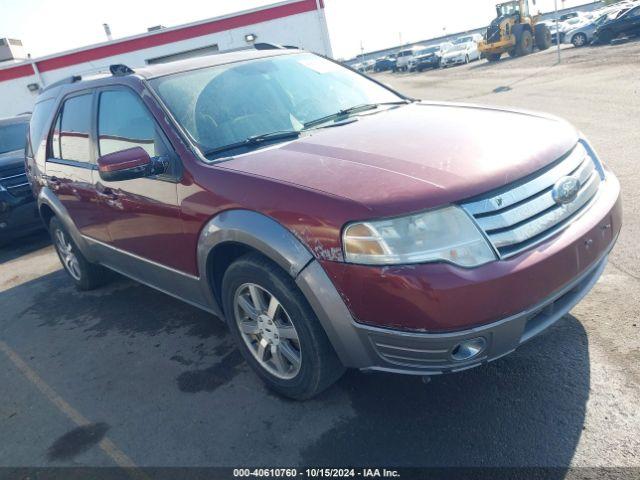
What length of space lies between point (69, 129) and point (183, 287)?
1.93 m

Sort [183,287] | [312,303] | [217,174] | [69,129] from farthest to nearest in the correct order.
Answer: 1. [69,129]
2. [183,287]
3. [217,174]
4. [312,303]

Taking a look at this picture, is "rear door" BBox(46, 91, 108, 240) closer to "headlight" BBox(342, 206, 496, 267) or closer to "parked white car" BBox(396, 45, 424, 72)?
"headlight" BBox(342, 206, 496, 267)

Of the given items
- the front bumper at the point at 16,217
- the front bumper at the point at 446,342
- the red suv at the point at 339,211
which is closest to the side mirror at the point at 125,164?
the red suv at the point at 339,211

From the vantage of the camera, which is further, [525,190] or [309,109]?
[309,109]

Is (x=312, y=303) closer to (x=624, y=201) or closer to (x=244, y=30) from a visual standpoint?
(x=624, y=201)

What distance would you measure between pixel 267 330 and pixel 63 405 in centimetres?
148

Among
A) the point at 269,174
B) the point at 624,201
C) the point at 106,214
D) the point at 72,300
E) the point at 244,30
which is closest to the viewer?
the point at 269,174

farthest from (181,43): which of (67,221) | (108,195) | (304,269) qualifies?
(304,269)

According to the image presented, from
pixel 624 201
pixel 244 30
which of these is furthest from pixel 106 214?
pixel 244 30

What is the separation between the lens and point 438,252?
212 cm

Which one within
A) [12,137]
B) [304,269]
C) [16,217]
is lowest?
[16,217]

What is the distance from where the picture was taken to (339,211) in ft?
7.29

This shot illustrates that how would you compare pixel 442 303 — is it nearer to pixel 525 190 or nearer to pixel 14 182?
pixel 525 190

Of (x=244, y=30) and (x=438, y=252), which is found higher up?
(x=244, y=30)
